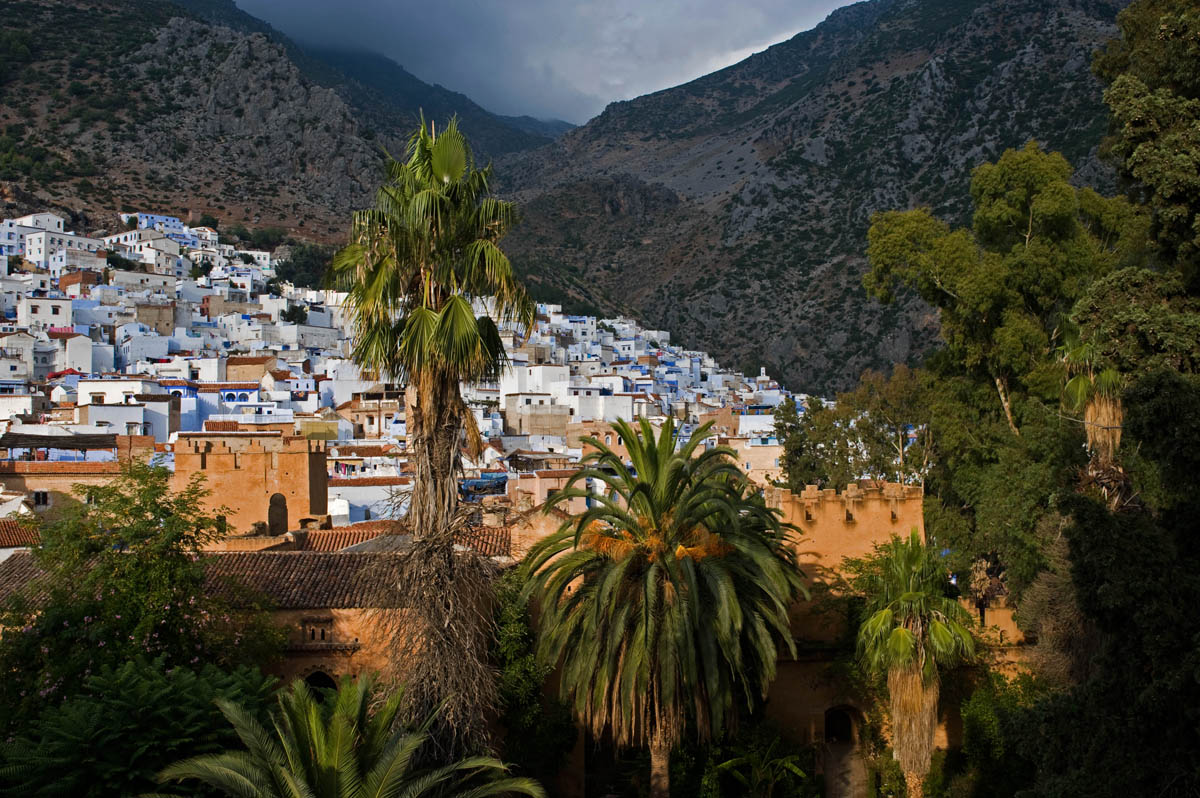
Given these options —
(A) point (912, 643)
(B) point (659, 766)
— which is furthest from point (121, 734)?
(A) point (912, 643)

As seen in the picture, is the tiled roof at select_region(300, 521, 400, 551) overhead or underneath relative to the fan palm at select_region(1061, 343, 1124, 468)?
underneath

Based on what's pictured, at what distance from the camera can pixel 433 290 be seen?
8367mm

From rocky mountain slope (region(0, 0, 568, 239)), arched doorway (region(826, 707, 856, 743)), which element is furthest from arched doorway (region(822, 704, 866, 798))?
rocky mountain slope (region(0, 0, 568, 239))

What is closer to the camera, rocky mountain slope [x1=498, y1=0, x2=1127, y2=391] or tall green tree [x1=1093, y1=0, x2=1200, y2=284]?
tall green tree [x1=1093, y1=0, x2=1200, y2=284]

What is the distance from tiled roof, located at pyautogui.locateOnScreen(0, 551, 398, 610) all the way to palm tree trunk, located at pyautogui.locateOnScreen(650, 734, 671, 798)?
4.02 meters

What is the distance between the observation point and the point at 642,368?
7325 cm

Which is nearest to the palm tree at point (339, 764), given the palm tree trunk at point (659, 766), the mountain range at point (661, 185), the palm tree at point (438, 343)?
the palm tree at point (438, 343)

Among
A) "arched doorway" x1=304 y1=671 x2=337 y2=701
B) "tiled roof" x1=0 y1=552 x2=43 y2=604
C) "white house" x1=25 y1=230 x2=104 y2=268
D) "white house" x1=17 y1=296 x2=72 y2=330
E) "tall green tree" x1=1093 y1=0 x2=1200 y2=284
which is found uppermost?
"white house" x1=25 y1=230 x2=104 y2=268

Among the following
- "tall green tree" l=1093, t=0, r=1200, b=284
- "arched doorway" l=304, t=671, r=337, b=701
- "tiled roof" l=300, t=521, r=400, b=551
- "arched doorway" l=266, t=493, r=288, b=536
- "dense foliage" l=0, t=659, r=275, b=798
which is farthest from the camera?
"arched doorway" l=266, t=493, r=288, b=536

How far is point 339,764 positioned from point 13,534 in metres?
15.7

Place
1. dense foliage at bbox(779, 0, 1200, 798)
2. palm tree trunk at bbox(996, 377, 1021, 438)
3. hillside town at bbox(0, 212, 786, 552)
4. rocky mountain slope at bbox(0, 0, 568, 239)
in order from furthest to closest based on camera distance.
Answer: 1. rocky mountain slope at bbox(0, 0, 568, 239)
2. hillside town at bbox(0, 212, 786, 552)
3. palm tree trunk at bbox(996, 377, 1021, 438)
4. dense foliage at bbox(779, 0, 1200, 798)

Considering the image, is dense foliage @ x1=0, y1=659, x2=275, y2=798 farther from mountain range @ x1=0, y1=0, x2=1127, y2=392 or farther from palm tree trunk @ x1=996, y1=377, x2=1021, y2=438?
mountain range @ x1=0, y1=0, x2=1127, y2=392

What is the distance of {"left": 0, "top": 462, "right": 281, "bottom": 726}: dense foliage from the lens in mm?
11562

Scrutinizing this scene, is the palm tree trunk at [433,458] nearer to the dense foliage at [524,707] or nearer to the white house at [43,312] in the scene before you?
the dense foliage at [524,707]
